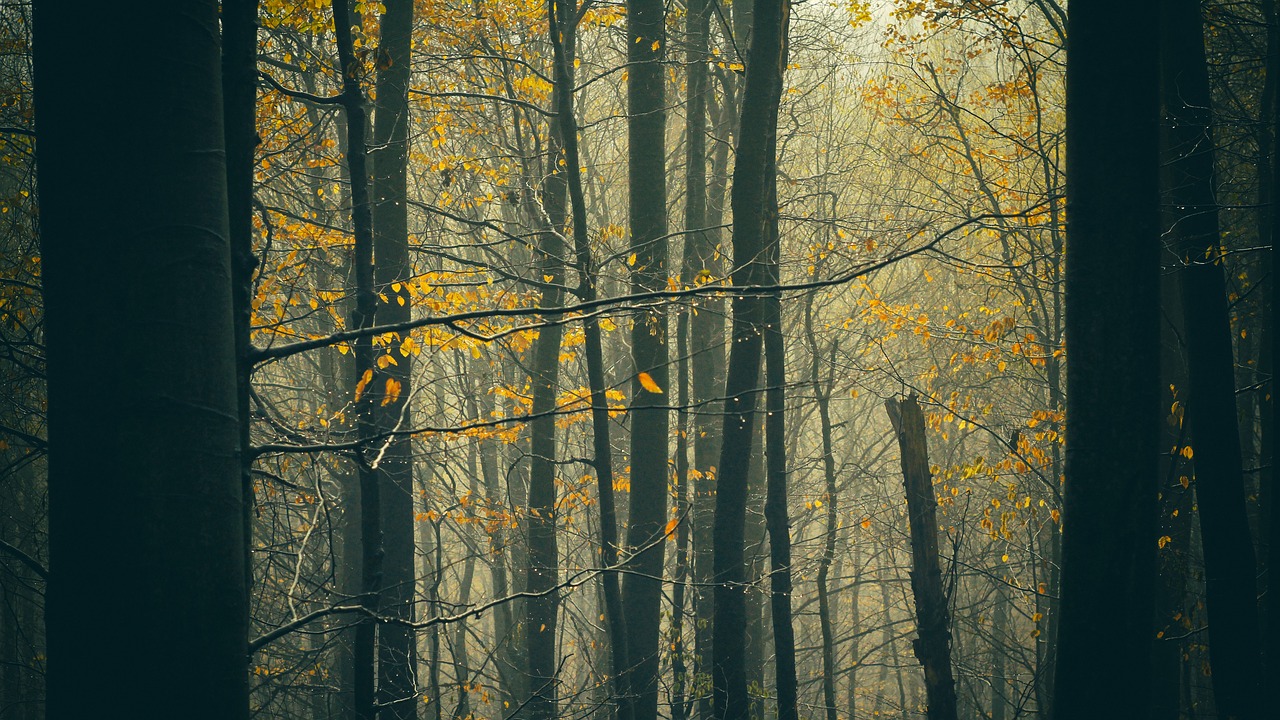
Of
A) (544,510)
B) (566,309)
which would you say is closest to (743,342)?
(544,510)

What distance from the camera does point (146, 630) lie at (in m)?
1.95

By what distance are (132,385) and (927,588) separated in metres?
6.47

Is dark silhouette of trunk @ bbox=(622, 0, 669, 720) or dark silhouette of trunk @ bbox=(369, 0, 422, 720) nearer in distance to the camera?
dark silhouette of trunk @ bbox=(369, 0, 422, 720)

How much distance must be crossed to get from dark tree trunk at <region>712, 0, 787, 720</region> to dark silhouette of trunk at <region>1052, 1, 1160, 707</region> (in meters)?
3.91

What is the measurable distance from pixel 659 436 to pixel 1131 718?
5.26m

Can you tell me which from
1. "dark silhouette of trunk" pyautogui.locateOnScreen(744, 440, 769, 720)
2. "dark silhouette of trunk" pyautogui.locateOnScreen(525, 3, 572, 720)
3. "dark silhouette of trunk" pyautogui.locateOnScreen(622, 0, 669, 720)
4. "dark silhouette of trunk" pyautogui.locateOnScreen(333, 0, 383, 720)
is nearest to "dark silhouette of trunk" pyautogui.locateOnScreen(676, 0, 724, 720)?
"dark silhouette of trunk" pyautogui.locateOnScreen(744, 440, 769, 720)

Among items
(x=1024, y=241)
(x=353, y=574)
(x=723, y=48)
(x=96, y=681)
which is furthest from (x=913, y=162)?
(x=96, y=681)

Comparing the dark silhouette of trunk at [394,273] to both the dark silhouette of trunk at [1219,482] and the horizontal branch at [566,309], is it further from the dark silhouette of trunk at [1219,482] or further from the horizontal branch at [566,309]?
the dark silhouette of trunk at [1219,482]

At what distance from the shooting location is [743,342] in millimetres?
7914

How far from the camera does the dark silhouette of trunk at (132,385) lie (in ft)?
6.40

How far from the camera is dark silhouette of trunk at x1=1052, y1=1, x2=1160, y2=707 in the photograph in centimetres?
385

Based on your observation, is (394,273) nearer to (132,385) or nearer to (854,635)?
(132,385)

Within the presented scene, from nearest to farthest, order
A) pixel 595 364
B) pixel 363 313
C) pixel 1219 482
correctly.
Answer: pixel 363 313, pixel 1219 482, pixel 595 364

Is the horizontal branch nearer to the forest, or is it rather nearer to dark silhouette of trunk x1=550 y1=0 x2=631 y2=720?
the forest
